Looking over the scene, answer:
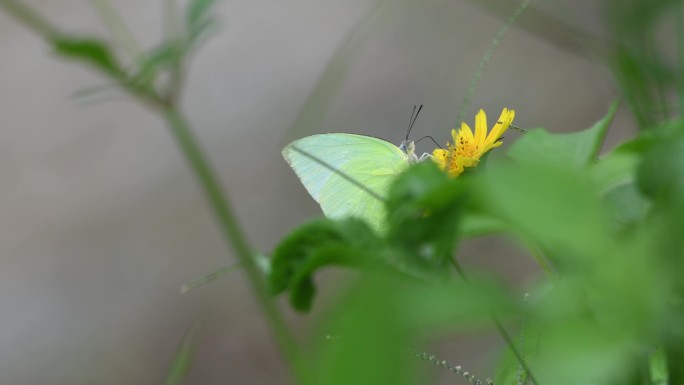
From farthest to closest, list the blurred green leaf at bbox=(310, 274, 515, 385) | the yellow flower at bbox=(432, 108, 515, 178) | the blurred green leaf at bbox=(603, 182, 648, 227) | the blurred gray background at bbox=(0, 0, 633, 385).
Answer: the blurred gray background at bbox=(0, 0, 633, 385)
the yellow flower at bbox=(432, 108, 515, 178)
the blurred green leaf at bbox=(603, 182, 648, 227)
the blurred green leaf at bbox=(310, 274, 515, 385)

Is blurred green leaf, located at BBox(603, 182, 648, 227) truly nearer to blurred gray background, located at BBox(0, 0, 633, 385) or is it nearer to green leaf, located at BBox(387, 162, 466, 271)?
green leaf, located at BBox(387, 162, 466, 271)

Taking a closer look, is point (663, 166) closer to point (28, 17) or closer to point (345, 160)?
point (28, 17)

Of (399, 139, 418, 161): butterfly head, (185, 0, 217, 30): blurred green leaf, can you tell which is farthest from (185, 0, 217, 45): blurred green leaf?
(399, 139, 418, 161): butterfly head

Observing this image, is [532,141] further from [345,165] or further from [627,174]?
[345,165]

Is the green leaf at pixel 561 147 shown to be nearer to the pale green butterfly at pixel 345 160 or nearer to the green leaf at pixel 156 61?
the green leaf at pixel 156 61

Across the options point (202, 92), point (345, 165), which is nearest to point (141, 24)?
point (202, 92)

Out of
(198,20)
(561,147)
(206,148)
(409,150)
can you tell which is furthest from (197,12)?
(206,148)
